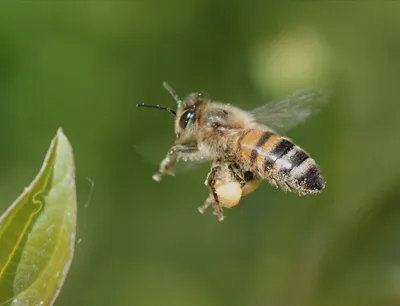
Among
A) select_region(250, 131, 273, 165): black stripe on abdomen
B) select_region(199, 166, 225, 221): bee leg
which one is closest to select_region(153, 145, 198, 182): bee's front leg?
select_region(199, 166, 225, 221): bee leg

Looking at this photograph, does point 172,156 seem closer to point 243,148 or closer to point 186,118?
point 186,118

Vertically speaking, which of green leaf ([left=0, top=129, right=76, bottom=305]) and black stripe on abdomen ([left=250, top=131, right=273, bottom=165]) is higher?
black stripe on abdomen ([left=250, top=131, right=273, bottom=165])

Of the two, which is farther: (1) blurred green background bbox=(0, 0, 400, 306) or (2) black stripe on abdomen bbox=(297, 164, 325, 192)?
(1) blurred green background bbox=(0, 0, 400, 306)

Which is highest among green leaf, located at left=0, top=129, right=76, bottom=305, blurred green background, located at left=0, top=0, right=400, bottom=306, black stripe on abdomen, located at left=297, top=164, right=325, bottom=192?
blurred green background, located at left=0, top=0, right=400, bottom=306

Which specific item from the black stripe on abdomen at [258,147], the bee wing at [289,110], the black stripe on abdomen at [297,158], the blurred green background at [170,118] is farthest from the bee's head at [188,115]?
the blurred green background at [170,118]

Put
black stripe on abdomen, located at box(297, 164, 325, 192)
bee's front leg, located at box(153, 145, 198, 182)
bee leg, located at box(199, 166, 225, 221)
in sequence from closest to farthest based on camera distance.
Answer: black stripe on abdomen, located at box(297, 164, 325, 192) < bee leg, located at box(199, 166, 225, 221) < bee's front leg, located at box(153, 145, 198, 182)

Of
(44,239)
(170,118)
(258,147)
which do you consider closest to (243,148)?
(258,147)

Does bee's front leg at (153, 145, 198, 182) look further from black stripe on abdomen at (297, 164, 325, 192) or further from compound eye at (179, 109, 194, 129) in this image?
black stripe on abdomen at (297, 164, 325, 192)

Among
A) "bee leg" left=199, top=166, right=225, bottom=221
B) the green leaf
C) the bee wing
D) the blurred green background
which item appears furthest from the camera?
the blurred green background

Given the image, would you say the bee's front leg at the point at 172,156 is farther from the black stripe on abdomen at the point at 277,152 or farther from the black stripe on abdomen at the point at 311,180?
the black stripe on abdomen at the point at 311,180
